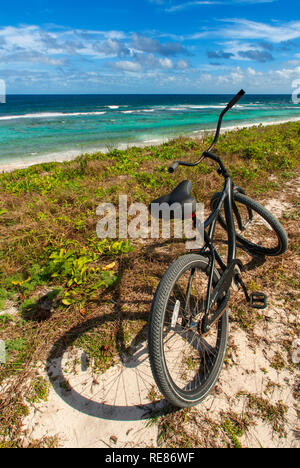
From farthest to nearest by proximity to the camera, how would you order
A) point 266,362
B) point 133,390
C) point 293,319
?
point 293,319 < point 266,362 < point 133,390

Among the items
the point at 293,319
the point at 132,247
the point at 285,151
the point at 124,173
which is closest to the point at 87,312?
the point at 132,247

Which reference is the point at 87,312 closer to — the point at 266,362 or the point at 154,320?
the point at 154,320

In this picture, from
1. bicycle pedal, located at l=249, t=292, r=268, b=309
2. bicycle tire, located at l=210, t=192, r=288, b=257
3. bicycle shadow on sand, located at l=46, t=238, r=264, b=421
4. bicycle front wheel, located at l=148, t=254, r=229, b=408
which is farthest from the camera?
bicycle tire, located at l=210, t=192, r=288, b=257

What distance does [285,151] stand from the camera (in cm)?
879

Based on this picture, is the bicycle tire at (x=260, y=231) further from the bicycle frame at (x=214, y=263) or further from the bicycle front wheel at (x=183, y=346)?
the bicycle front wheel at (x=183, y=346)

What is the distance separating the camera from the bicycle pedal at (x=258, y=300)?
2.95m

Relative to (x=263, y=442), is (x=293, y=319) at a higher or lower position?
higher

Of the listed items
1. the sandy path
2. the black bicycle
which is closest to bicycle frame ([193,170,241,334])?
the black bicycle

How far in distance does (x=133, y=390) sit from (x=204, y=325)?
2.86ft

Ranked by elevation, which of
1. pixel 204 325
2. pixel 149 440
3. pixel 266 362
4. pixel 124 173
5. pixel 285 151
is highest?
pixel 285 151

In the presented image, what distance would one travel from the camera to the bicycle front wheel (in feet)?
6.04

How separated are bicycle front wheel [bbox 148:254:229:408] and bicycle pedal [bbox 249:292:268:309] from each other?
55cm

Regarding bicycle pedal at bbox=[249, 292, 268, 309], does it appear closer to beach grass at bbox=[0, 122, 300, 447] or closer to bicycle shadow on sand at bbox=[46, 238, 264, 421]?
beach grass at bbox=[0, 122, 300, 447]

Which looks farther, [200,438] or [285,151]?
[285,151]
